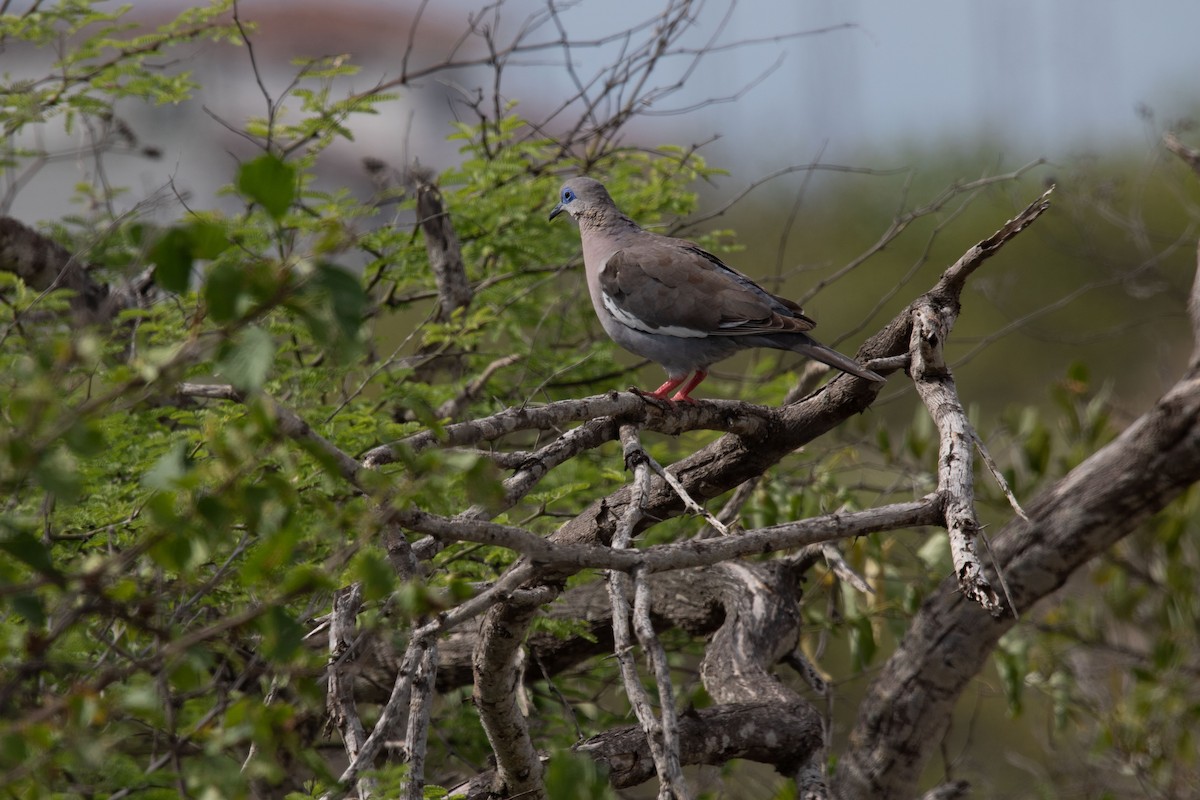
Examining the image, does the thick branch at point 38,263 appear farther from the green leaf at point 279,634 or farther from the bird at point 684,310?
the green leaf at point 279,634

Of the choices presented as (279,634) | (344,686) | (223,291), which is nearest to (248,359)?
(223,291)

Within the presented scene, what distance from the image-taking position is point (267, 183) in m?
1.51

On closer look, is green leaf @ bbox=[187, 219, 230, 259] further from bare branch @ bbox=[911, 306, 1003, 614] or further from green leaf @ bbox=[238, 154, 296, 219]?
bare branch @ bbox=[911, 306, 1003, 614]

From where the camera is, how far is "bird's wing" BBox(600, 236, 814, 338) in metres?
4.21

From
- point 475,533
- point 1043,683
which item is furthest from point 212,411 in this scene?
point 1043,683

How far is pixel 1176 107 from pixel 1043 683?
30.6 feet

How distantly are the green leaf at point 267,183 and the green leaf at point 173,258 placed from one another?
10cm

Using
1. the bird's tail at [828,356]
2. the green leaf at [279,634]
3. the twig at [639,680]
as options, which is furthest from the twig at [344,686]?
the bird's tail at [828,356]

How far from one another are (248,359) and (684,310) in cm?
294

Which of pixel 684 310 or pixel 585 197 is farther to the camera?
pixel 585 197

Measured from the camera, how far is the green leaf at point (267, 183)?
1.50 metres

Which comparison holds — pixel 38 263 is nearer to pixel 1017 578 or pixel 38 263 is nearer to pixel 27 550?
pixel 27 550

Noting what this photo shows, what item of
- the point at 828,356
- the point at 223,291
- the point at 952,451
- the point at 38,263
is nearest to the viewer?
the point at 223,291

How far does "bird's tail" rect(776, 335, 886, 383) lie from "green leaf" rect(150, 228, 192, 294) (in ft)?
6.98
